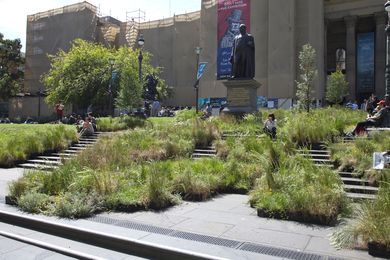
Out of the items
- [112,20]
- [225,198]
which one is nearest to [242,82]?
[225,198]

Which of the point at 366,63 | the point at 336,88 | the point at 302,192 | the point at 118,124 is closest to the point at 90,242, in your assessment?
the point at 302,192

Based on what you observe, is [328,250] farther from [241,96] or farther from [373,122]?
[241,96]

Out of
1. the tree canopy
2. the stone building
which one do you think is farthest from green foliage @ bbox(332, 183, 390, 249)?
the stone building

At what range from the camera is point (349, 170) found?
10867mm

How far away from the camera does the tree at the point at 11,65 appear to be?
67562mm

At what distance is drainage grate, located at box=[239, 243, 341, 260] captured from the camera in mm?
5562

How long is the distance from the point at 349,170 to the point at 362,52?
5098 cm

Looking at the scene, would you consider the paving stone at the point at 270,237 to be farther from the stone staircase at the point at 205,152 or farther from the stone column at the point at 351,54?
the stone column at the point at 351,54

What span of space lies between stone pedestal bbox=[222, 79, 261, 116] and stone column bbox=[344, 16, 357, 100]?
36.7 meters

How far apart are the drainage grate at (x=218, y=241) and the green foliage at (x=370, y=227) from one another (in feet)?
2.07

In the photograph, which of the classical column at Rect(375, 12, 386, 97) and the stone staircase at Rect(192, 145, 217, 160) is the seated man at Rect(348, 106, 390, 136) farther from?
the classical column at Rect(375, 12, 386, 97)

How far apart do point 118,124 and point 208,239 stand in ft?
59.3

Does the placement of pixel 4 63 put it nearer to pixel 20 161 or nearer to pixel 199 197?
pixel 20 161

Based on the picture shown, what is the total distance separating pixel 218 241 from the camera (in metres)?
6.33
